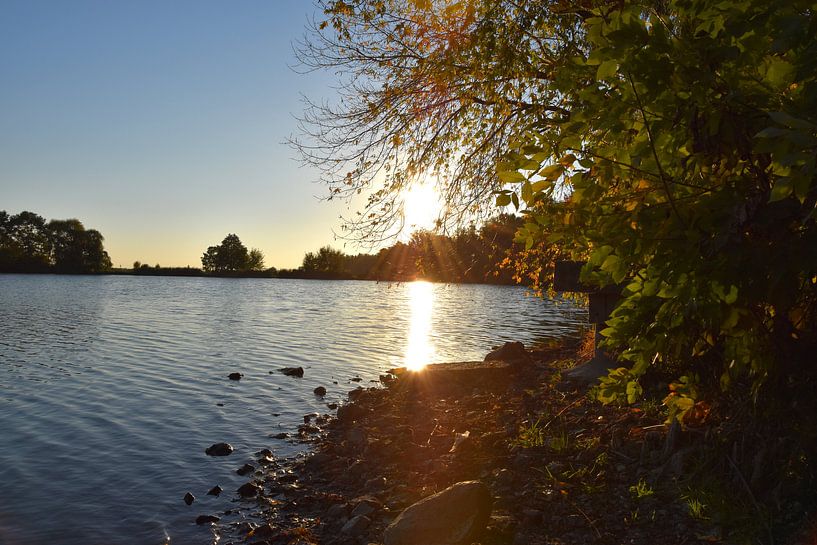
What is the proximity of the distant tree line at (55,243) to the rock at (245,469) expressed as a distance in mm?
145519

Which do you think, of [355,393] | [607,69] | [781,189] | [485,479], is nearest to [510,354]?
[355,393]

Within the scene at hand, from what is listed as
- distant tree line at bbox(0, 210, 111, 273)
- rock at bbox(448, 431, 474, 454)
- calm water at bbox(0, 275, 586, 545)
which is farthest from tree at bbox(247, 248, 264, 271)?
rock at bbox(448, 431, 474, 454)

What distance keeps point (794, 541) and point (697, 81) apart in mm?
3801

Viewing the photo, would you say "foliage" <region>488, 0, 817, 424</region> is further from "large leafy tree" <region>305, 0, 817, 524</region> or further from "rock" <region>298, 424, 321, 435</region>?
"rock" <region>298, 424, 321, 435</region>

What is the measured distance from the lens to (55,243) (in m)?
141

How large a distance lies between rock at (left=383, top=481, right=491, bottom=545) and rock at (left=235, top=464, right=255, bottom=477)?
4.67 meters

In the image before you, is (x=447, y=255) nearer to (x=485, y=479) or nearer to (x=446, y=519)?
(x=485, y=479)

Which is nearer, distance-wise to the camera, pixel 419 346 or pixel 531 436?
pixel 531 436

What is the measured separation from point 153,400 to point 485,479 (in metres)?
11.2

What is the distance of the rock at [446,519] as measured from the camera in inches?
235

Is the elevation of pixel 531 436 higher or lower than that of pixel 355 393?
higher

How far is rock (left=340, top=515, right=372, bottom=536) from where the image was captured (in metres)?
7.04

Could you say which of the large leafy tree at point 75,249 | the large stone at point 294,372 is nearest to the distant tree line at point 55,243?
the large leafy tree at point 75,249

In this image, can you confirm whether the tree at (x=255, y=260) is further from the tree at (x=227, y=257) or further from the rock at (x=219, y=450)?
the rock at (x=219, y=450)
